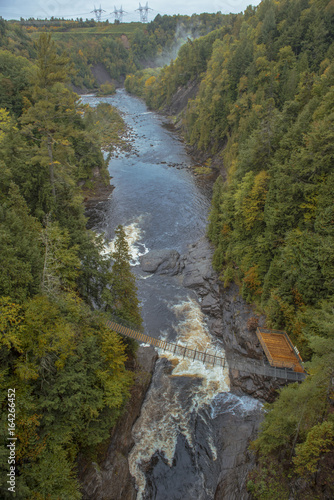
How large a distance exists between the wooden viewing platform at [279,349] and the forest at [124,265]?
87cm

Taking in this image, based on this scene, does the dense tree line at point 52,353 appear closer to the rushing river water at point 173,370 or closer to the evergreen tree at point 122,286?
the evergreen tree at point 122,286

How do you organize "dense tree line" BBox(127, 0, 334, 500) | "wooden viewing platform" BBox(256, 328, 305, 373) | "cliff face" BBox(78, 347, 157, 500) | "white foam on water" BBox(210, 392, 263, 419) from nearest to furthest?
1. "dense tree line" BBox(127, 0, 334, 500)
2. "cliff face" BBox(78, 347, 157, 500)
3. "wooden viewing platform" BBox(256, 328, 305, 373)
4. "white foam on water" BBox(210, 392, 263, 419)

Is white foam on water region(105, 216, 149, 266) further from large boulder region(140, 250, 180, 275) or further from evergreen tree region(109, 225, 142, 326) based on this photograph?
evergreen tree region(109, 225, 142, 326)

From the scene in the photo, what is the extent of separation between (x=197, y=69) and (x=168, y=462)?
122423 mm

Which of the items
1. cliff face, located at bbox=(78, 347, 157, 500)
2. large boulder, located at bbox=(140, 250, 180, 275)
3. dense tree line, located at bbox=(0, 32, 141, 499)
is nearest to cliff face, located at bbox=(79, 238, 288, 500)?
cliff face, located at bbox=(78, 347, 157, 500)

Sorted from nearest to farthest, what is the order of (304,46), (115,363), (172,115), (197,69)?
(115,363)
(304,46)
(197,69)
(172,115)

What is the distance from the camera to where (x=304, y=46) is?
169ft

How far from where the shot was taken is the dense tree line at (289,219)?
47.1 ft

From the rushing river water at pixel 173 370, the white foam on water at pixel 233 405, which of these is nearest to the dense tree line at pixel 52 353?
the rushing river water at pixel 173 370

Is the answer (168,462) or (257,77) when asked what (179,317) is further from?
(257,77)

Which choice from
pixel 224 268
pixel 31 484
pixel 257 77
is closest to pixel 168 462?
pixel 31 484

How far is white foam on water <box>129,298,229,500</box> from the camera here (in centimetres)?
1934

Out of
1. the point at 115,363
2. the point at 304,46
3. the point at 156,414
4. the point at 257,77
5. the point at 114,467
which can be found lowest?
the point at 156,414

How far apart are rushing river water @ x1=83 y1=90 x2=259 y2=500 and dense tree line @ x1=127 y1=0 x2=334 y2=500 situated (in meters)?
4.62
